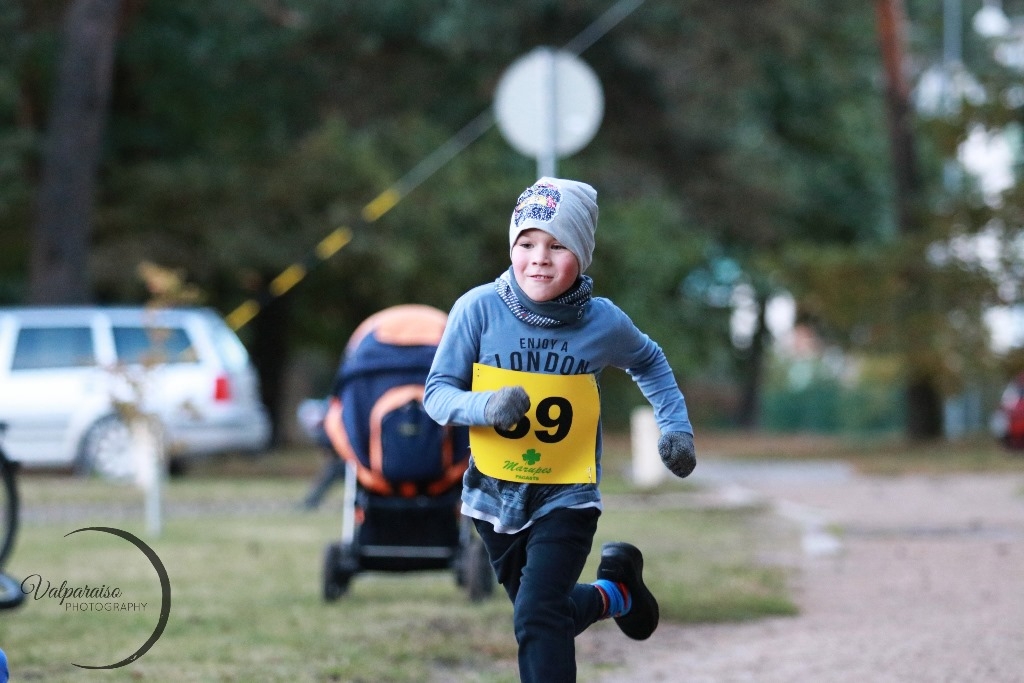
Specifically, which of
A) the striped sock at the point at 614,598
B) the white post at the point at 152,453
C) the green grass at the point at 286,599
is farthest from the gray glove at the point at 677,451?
the white post at the point at 152,453

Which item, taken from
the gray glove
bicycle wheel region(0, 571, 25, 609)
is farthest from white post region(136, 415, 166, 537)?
the gray glove

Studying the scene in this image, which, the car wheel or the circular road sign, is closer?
the circular road sign

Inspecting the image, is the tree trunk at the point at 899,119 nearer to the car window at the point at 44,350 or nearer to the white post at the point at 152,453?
the car window at the point at 44,350

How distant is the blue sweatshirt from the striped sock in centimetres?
37

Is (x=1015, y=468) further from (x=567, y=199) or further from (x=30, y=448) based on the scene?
(x=567, y=199)

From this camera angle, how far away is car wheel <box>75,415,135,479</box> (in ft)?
53.8

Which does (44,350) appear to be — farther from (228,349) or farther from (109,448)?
(228,349)

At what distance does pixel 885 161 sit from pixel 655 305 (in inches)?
397

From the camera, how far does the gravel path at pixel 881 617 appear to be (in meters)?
6.03

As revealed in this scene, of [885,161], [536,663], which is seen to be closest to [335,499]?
[536,663]

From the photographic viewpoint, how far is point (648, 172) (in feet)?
91.7

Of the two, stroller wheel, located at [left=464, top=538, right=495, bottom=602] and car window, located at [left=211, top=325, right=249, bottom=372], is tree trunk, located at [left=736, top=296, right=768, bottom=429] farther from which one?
stroller wheel, located at [left=464, top=538, right=495, bottom=602]

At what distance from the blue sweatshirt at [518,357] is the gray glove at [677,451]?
44 mm

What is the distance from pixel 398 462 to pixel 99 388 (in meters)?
9.56
